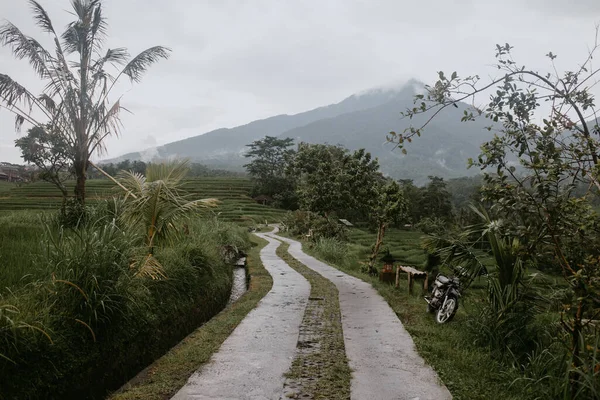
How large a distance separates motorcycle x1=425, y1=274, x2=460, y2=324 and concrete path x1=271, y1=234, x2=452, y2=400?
66cm

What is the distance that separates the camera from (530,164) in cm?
317

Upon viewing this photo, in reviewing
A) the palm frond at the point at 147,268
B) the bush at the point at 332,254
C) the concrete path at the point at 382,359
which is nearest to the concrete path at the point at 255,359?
the concrete path at the point at 382,359

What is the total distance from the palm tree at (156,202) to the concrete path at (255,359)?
81.6 inches

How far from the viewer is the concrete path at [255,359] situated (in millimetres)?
3473

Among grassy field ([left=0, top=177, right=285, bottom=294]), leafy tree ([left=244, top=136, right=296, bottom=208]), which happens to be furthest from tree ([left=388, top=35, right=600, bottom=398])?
leafy tree ([left=244, top=136, right=296, bottom=208])

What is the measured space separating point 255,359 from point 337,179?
17.5m

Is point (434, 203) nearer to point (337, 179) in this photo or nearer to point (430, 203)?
point (430, 203)

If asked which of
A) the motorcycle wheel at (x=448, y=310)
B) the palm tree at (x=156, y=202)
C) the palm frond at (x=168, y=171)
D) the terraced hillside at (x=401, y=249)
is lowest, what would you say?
the terraced hillside at (x=401, y=249)

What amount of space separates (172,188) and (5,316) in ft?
15.3

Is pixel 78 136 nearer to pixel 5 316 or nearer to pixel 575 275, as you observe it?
pixel 5 316

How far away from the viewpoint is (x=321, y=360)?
4.38m

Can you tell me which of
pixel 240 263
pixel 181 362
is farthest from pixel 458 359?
pixel 240 263

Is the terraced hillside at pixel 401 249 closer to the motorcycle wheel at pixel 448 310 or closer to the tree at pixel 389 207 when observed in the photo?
the tree at pixel 389 207

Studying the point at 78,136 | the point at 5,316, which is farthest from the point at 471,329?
the point at 78,136
